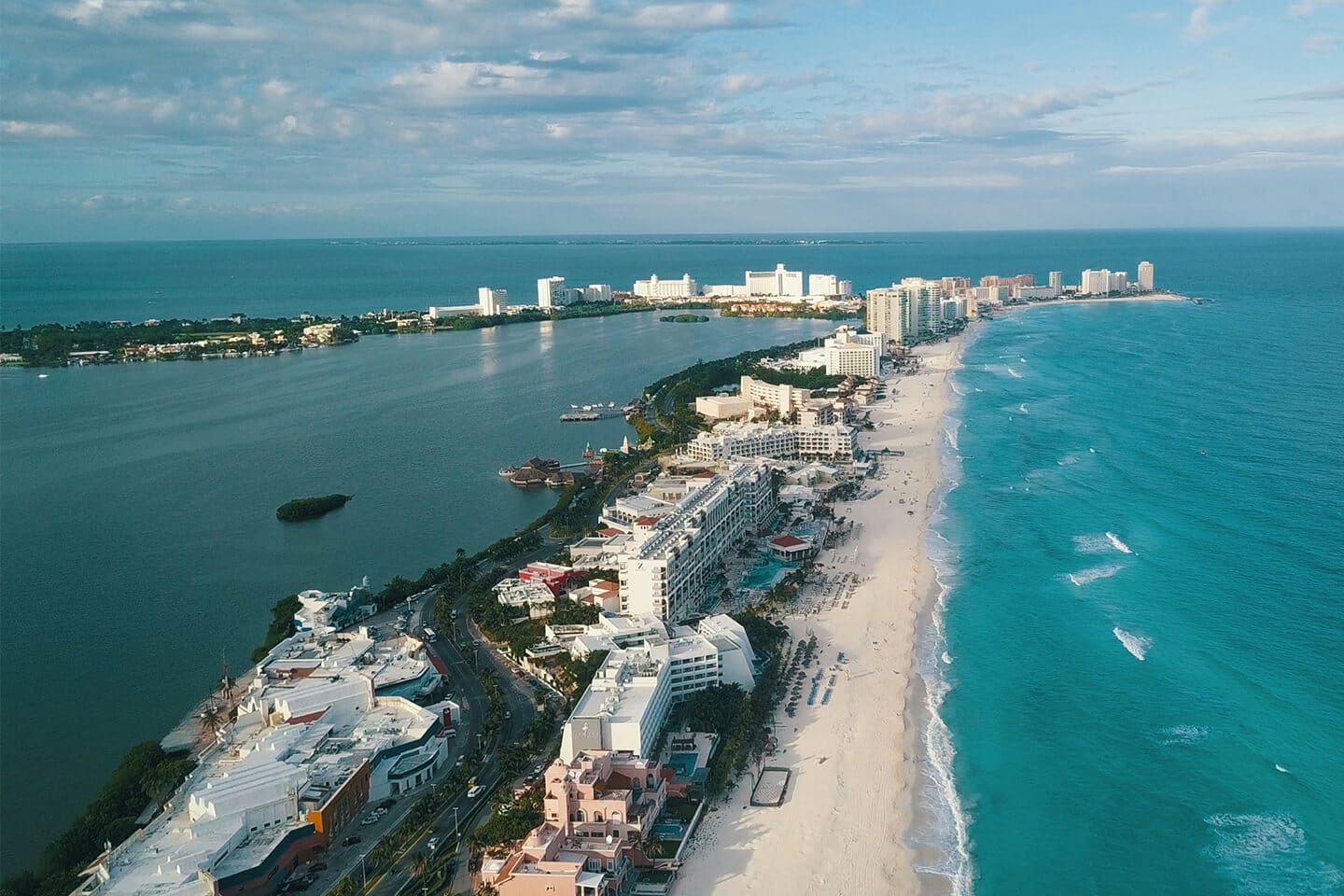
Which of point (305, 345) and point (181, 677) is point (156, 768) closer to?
point (181, 677)

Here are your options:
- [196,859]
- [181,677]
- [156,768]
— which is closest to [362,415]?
[181,677]

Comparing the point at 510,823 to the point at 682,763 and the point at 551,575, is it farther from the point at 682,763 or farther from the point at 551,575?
the point at 551,575

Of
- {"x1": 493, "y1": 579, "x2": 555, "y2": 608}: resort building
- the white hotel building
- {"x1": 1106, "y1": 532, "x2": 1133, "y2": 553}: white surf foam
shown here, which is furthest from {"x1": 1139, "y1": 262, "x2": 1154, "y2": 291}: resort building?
the white hotel building

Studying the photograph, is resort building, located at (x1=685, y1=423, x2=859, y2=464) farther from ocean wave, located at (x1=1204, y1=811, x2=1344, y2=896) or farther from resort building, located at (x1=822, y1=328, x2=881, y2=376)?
ocean wave, located at (x1=1204, y1=811, x2=1344, y2=896)

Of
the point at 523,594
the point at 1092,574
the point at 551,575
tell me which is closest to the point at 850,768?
the point at 523,594

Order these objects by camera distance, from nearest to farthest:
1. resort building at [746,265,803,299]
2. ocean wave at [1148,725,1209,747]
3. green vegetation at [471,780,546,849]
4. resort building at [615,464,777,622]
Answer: green vegetation at [471,780,546,849] → ocean wave at [1148,725,1209,747] → resort building at [615,464,777,622] → resort building at [746,265,803,299]

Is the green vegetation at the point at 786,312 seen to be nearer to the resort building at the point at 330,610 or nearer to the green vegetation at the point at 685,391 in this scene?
the green vegetation at the point at 685,391

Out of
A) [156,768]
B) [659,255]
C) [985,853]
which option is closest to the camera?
[985,853]
